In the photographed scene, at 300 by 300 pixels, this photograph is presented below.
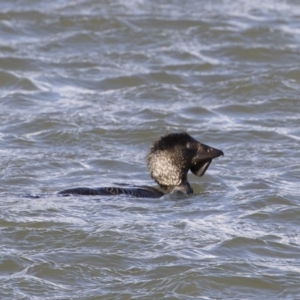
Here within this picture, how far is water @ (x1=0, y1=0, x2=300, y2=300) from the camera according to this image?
880cm

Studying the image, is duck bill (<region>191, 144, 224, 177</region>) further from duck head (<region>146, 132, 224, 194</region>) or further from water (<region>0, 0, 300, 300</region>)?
water (<region>0, 0, 300, 300</region>)

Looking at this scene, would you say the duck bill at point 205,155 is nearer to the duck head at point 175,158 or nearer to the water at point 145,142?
the duck head at point 175,158

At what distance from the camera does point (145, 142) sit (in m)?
13.3

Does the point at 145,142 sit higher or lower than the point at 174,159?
lower

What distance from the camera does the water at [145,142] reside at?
880 cm

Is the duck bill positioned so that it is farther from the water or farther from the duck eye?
the water

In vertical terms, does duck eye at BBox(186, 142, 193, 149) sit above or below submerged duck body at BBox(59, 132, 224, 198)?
above

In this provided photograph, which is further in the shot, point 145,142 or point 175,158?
point 145,142

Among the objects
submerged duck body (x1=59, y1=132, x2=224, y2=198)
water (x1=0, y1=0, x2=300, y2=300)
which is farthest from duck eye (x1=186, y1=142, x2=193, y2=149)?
water (x1=0, y1=0, x2=300, y2=300)

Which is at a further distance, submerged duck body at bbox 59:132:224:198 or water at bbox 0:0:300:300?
submerged duck body at bbox 59:132:224:198

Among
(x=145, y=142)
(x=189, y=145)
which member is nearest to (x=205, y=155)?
(x=189, y=145)

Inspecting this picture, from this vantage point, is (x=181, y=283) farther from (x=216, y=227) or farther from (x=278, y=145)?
(x=278, y=145)

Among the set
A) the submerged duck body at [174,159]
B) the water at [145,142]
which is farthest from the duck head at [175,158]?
the water at [145,142]

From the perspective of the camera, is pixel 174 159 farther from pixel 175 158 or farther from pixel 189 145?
pixel 189 145
